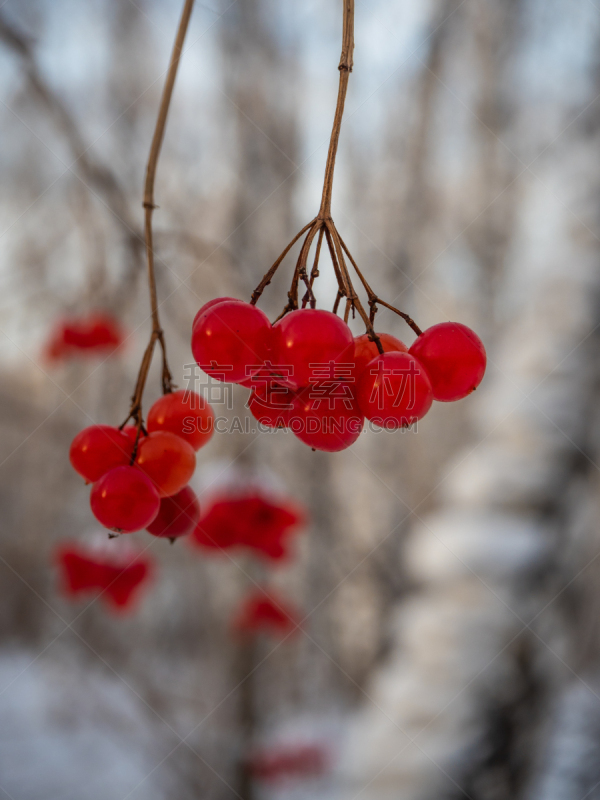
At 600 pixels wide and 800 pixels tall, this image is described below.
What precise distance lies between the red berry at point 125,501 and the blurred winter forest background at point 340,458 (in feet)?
2.31

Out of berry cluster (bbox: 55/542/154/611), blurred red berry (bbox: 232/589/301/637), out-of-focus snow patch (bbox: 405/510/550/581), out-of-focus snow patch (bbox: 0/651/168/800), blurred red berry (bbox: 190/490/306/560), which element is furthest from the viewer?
out-of-focus snow patch (bbox: 0/651/168/800)

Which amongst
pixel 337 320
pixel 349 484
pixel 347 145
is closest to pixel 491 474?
pixel 337 320

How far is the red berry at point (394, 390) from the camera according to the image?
52 centimetres

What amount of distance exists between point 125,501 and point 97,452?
0.09 m

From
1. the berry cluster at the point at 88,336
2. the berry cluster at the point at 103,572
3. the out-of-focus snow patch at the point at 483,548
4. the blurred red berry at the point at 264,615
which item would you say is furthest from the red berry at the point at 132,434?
the blurred red berry at the point at 264,615

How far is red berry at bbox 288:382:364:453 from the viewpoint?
561 millimetres

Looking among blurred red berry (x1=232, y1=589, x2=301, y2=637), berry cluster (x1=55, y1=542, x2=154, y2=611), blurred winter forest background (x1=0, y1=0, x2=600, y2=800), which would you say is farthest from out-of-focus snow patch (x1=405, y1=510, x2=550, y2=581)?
blurred red berry (x1=232, y1=589, x2=301, y2=637)

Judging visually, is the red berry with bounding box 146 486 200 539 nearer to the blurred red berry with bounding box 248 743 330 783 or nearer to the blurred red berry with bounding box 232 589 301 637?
the blurred red berry with bounding box 232 589 301 637

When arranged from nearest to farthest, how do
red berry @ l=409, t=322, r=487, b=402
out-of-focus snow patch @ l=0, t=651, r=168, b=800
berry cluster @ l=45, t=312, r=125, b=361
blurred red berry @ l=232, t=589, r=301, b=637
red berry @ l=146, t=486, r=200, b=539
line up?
red berry @ l=409, t=322, r=487, b=402
red berry @ l=146, t=486, r=200, b=539
berry cluster @ l=45, t=312, r=125, b=361
blurred red berry @ l=232, t=589, r=301, b=637
out-of-focus snow patch @ l=0, t=651, r=168, b=800

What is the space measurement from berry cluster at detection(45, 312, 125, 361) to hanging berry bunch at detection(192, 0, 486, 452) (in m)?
1.84

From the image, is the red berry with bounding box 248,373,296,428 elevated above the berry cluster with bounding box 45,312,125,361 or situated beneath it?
situated beneath

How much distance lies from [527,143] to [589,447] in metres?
2.68

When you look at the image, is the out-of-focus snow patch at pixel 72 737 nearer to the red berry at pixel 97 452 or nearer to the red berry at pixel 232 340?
the red berry at pixel 97 452

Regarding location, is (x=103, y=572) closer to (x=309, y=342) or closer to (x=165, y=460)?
(x=165, y=460)
